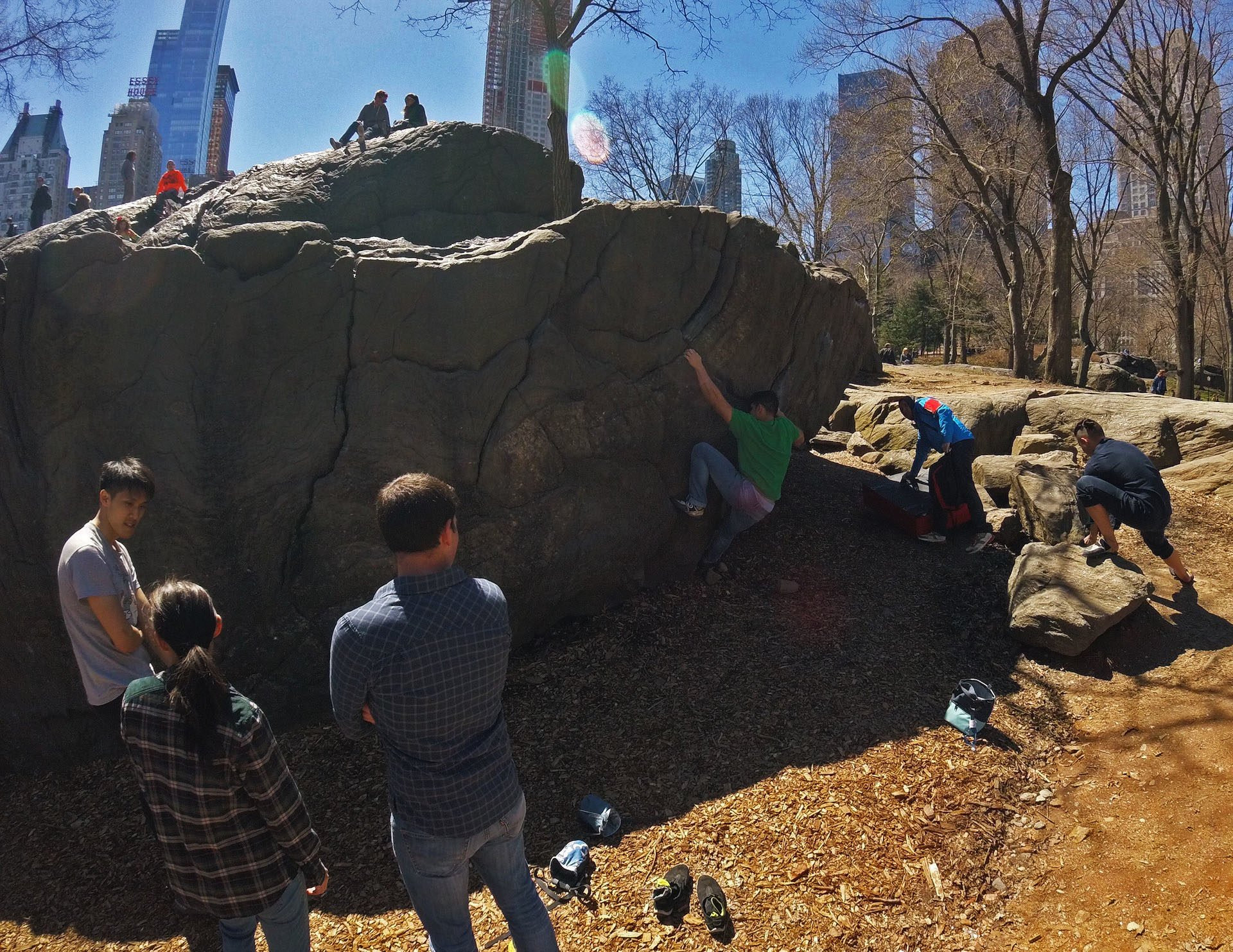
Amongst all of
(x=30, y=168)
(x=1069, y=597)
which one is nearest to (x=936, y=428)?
(x=1069, y=597)

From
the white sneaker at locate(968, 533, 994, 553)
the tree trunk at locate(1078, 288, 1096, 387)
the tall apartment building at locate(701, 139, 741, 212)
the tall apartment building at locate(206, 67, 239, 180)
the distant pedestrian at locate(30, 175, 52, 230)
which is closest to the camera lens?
the white sneaker at locate(968, 533, 994, 553)

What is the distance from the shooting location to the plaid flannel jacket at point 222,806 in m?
2.12

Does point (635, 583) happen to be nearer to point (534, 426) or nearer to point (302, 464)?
point (534, 426)

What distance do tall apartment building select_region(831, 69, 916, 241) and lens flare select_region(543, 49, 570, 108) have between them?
11576mm

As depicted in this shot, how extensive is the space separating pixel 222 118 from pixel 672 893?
137888mm

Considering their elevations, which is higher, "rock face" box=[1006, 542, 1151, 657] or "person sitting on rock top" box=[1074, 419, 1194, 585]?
"person sitting on rock top" box=[1074, 419, 1194, 585]

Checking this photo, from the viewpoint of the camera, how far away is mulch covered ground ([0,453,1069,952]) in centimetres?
333

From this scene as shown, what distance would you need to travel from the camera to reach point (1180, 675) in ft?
15.8

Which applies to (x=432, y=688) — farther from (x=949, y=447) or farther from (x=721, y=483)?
(x=949, y=447)

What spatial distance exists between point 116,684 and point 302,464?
6.01 feet

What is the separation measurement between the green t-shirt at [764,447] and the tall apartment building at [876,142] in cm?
1500

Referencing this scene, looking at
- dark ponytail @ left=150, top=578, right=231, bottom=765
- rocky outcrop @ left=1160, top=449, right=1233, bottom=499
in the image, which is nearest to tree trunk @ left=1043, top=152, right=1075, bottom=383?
rocky outcrop @ left=1160, top=449, right=1233, bottom=499

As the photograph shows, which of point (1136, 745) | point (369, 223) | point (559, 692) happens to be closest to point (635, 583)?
point (559, 692)

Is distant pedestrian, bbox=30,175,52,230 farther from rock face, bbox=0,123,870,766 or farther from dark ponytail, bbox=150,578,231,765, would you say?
dark ponytail, bbox=150,578,231,765
